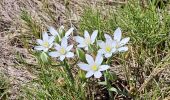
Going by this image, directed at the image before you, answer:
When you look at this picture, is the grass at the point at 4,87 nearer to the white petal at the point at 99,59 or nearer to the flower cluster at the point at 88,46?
the flower cluster at the point at 88,46

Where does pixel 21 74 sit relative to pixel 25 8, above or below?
below

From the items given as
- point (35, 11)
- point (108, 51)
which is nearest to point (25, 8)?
point (35, 11)

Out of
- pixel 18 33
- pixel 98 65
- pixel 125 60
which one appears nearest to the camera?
pixel 98 65

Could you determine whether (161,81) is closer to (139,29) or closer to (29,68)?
(139,29)

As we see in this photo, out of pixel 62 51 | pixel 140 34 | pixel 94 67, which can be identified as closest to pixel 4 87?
pixel 62 51

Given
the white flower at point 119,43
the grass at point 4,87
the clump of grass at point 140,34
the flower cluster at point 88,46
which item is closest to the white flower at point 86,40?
the flower cluster at point 88,46

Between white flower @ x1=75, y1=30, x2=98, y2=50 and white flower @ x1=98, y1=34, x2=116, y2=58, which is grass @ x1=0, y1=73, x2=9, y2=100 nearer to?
white flower @ x1=75, y1=30, x2=98, y2=50

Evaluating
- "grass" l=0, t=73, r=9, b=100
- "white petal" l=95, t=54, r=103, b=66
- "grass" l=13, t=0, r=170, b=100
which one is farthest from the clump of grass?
"grass" l=0, t=73, r=9, b=100
